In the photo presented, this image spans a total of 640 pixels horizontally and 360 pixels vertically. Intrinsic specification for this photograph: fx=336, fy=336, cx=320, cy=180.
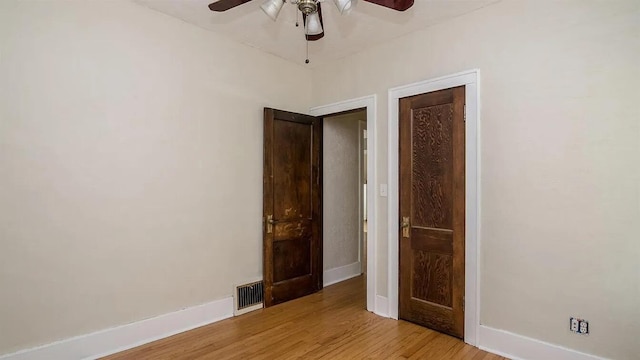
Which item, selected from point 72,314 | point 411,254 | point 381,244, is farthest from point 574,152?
point 72,314

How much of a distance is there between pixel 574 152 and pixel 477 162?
623 millimetres

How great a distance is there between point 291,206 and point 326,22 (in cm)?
191

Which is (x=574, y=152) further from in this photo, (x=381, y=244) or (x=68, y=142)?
(x=68, y=142)

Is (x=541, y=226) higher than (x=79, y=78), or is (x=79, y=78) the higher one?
(x=79, y=78)

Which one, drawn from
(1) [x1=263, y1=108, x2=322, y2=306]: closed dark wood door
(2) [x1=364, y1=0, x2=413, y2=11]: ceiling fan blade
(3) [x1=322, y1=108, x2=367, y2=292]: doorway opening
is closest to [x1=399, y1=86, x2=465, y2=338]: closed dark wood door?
(2) [x1=364, y1=0, x2=413, y2=11]: ceiling fan blade

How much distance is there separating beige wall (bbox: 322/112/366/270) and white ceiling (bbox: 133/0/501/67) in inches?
45.0

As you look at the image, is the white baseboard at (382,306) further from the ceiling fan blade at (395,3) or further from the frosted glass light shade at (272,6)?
the frosted glass light shade at (272,6)

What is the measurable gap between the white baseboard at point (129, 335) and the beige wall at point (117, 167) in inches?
2.4

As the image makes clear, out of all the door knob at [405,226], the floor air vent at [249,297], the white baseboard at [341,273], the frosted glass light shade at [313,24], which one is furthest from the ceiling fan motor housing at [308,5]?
the white baseboard at [341,273]

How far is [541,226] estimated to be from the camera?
241 cm

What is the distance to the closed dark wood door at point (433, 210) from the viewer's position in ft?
9.16

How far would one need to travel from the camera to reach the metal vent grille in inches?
132

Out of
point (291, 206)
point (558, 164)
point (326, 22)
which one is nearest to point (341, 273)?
point (291, 206)

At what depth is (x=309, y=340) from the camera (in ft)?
9.14
